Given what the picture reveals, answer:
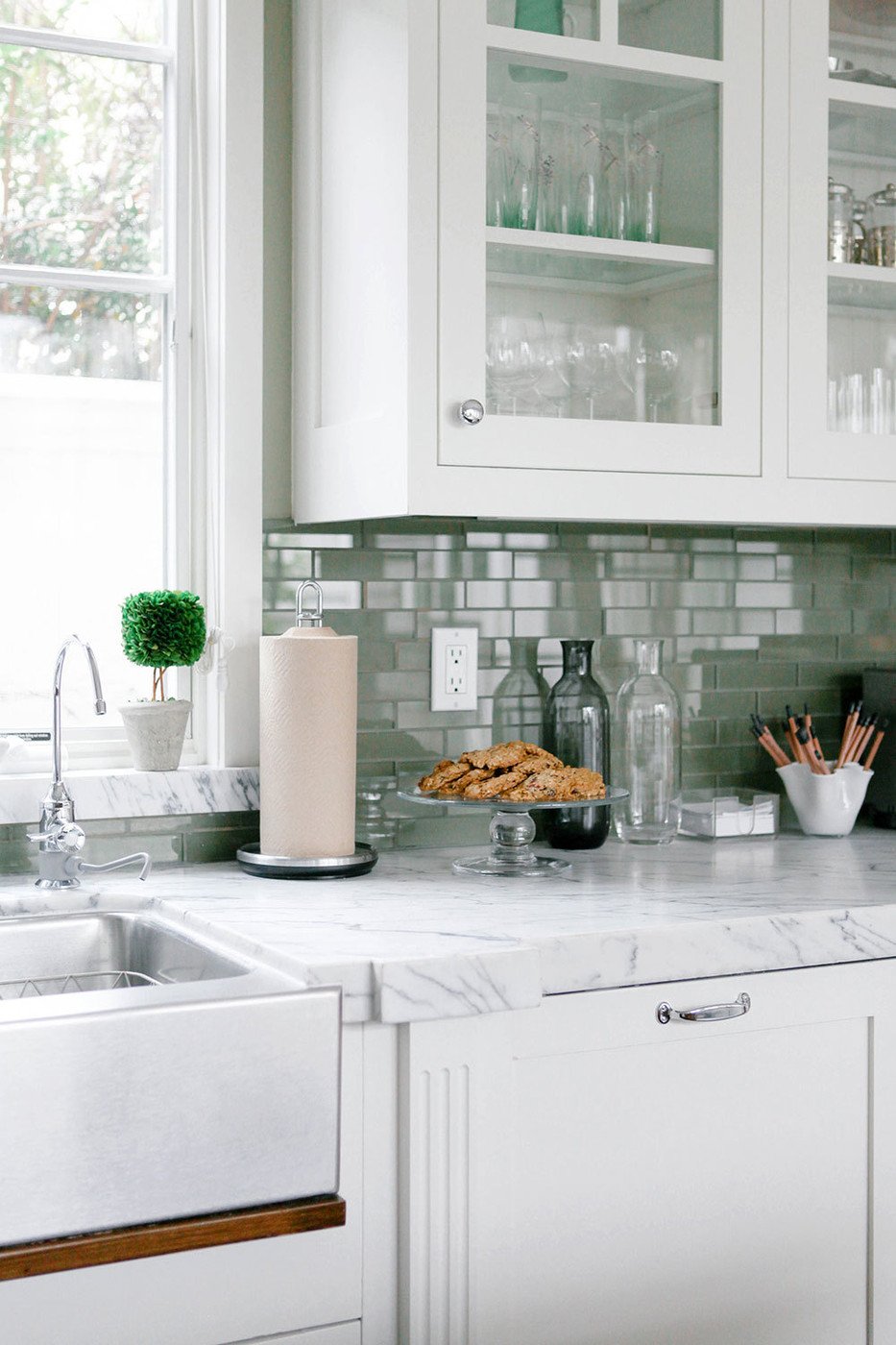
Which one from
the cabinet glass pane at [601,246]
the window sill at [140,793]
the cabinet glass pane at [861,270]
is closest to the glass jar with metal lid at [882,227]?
the cabinet glass pane at [861,270]

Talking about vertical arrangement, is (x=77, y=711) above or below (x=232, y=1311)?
above

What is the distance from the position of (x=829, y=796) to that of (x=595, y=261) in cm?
93

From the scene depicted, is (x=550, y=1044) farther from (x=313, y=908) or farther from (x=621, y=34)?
(x=621, y=34)

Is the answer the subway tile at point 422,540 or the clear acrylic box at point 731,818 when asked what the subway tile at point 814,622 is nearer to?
the clear acrylic box at point 731,818

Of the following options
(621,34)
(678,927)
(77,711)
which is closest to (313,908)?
(678,927)

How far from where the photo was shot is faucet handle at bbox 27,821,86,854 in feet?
6.15

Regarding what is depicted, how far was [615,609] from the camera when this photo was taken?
94.0 inches

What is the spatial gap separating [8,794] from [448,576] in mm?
730

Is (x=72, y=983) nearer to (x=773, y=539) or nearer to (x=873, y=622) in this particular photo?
(x=773, y=539)

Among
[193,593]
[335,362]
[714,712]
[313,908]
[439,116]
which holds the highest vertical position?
[439,116]

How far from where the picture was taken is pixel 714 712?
2484mm

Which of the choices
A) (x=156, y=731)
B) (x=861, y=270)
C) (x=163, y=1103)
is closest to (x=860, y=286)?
(x=861, y=270)

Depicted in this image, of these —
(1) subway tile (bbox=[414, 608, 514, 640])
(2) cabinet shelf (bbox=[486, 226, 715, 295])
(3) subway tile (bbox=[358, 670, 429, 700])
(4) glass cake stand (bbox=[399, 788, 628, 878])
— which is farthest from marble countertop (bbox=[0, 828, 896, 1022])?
(2) cabinet shelf (bbox=[486, 226, 715, 295])

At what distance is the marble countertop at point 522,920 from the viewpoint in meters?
1.48
